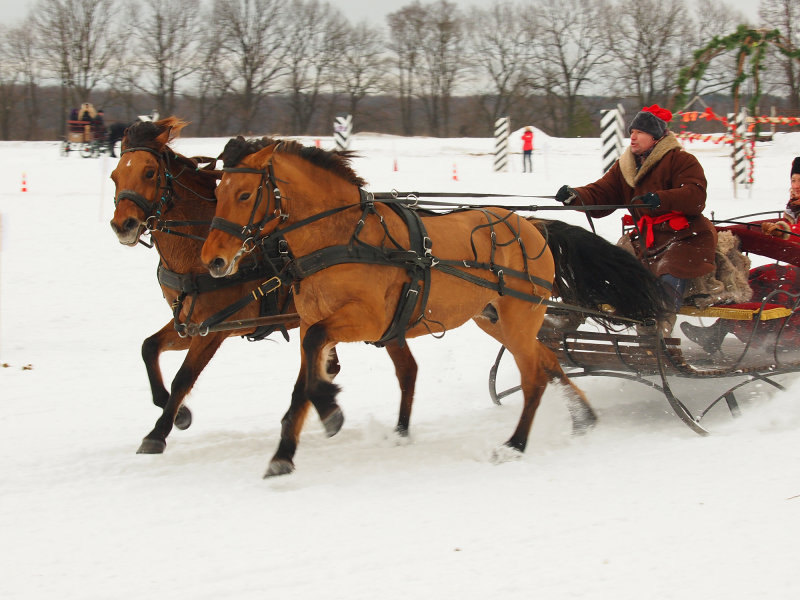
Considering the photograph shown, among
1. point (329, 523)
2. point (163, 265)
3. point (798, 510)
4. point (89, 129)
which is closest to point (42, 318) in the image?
point (163, 265)

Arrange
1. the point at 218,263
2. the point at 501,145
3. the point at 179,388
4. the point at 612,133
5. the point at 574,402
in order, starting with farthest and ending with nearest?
the point at 501,145, the point at 612,133, the point at 574,402, the point at 179,388, the point at 218,263

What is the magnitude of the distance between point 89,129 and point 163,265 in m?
18.3

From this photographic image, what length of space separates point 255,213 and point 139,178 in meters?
1.10

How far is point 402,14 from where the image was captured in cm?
4016

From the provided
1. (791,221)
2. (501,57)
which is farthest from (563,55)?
(791,221)

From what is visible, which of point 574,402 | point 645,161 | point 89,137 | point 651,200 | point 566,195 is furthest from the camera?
point 89,137

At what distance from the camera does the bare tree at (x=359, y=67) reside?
3900 centimetres

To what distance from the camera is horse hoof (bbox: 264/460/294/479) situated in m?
4.61

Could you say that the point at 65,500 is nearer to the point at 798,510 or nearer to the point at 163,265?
the point at 163,265

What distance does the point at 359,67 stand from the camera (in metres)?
39.2

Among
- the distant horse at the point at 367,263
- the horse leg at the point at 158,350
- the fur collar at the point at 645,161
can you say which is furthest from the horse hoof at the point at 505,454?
the fur collar at the point at 645,161

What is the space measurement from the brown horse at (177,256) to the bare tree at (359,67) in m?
34.3

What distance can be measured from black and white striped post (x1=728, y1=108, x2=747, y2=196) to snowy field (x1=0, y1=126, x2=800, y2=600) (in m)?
10.9

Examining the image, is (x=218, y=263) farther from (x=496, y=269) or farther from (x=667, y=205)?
(x=667, y=205)
